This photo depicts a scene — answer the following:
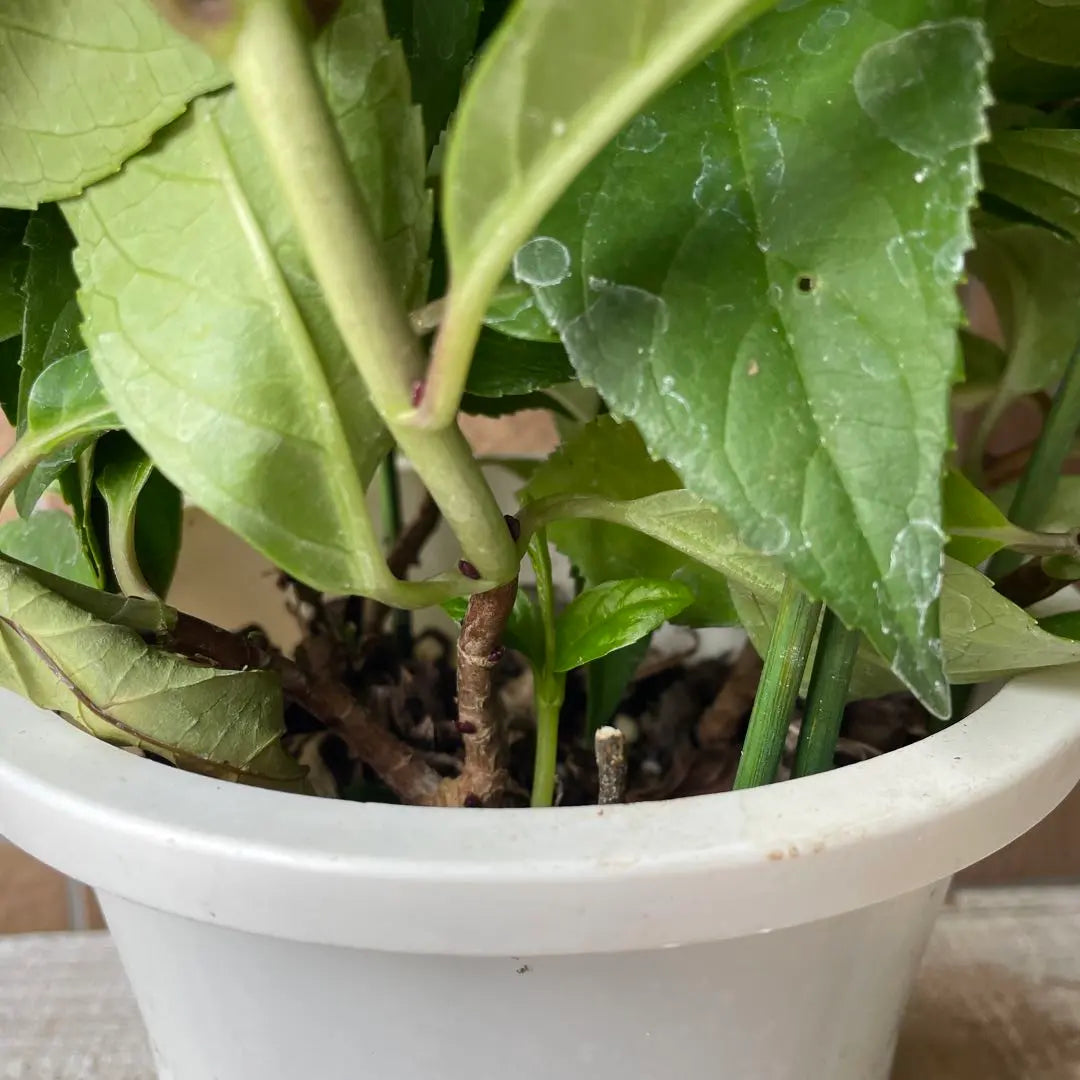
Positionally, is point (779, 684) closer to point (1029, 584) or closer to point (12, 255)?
point (1029, 584)

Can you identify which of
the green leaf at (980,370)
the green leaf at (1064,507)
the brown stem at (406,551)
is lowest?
the brown stem at (406,551)

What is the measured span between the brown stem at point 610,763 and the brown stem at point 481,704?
29 millimetres

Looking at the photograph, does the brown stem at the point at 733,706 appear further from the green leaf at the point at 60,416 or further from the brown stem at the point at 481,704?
the green leaf at the point at 60,416

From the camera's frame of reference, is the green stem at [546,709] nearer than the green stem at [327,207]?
No

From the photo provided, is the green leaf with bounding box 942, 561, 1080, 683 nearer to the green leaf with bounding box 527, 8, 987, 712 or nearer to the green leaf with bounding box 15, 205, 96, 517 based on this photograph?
the green leaf with bounding box 527, 8, 987, 712

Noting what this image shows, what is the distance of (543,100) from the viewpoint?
15 centimetres

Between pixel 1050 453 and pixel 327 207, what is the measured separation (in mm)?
211

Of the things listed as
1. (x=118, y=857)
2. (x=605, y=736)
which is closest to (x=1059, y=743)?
(x=605, y=736)

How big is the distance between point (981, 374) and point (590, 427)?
156mm

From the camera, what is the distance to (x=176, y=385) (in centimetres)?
20

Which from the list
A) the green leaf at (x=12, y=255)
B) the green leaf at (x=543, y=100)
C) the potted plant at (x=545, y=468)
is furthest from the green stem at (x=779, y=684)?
the green leaf at (x=12, y=255)

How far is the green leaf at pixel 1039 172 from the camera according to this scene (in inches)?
9.8

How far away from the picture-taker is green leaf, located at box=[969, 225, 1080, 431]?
0.33 metres

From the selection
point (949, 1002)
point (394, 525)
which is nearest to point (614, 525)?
point (394, 525)
